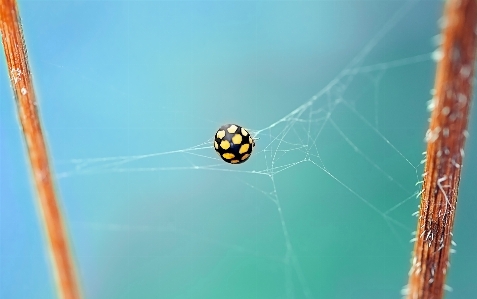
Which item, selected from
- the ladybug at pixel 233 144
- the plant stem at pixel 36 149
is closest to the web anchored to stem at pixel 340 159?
the ladybug at pixel 233 144

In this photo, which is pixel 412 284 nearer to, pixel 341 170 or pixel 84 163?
pixel 341 170

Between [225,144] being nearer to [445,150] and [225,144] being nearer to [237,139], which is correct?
[237,139]

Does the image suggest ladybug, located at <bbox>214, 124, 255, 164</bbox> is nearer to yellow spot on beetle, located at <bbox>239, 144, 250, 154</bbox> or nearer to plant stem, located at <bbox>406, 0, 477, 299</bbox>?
yellow spot on beetle, located at <bbox>239, 144, 250, 154</bbox>

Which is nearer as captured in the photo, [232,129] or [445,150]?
[445,150]

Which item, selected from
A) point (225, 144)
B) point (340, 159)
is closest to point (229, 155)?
point (225, 144)

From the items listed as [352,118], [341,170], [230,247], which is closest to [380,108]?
[352,118]

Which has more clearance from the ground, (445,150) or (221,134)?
(221,134)
